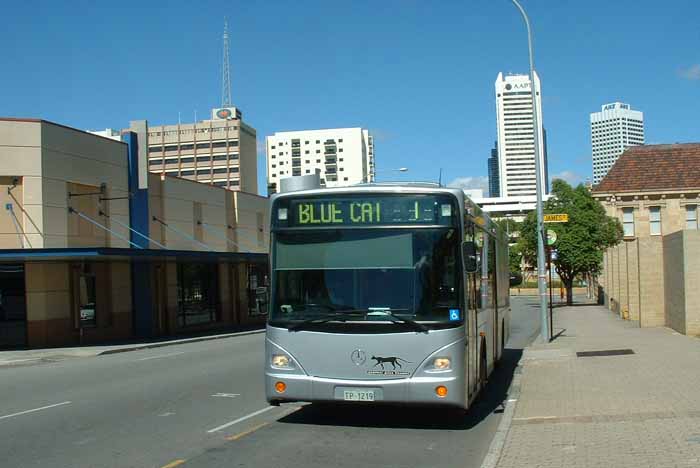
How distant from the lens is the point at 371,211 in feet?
32.1

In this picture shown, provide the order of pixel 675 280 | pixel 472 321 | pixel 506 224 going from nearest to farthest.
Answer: pixel 472 321 → pixel 675 280 → pixel 506 224

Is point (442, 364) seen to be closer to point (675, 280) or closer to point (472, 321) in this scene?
point (472, 321)

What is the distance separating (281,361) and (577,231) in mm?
42369

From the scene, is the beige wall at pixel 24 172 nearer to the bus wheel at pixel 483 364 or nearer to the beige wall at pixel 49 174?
the beige wall at pixel 49 174

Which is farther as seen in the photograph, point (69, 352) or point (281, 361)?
point (69, 352)

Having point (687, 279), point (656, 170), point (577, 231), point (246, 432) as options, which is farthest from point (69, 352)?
point (656, 170)

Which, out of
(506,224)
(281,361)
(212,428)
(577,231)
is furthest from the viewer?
(577,231)

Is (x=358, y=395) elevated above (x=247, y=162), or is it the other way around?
(x=247, y=162)

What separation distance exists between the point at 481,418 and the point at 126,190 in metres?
23.1

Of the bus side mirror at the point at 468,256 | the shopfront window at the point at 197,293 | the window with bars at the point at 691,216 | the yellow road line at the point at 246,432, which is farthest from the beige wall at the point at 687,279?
the window with bars at the point at 691,216

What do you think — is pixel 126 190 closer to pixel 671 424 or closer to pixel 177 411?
pixel 177 411

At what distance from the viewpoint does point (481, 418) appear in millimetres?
11055

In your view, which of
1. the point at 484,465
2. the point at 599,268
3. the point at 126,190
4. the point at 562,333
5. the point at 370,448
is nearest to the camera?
the point at 484,465

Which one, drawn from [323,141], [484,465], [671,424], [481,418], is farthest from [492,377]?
[323,141]
